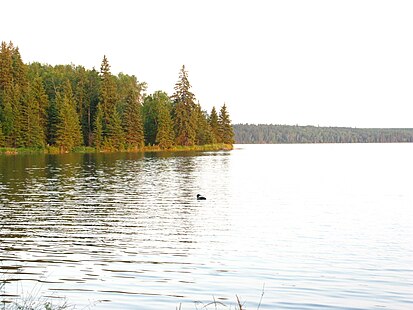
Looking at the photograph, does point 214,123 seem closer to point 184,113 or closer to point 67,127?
point 184,113

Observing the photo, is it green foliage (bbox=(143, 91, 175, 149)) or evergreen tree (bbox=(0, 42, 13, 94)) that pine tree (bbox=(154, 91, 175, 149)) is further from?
evergreen tree (bbox=(0, 42, 13, 94))

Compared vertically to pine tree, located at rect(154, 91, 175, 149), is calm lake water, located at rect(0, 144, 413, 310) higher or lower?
lower

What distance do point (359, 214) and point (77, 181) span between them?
23.9 meters

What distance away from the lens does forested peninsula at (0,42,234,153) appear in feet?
306

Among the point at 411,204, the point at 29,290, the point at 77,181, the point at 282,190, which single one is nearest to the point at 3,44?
the point at 77,181

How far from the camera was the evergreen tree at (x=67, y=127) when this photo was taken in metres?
94.3

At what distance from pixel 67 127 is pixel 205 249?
79895 mm

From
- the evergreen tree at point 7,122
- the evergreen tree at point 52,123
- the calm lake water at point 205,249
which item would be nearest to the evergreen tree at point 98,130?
the evergreen tree at point 52,123

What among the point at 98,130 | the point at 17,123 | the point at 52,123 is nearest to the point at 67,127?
the point at 52,123

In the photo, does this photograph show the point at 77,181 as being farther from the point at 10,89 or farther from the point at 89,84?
the point at 89,84

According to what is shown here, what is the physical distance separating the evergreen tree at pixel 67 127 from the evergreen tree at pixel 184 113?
27.8m

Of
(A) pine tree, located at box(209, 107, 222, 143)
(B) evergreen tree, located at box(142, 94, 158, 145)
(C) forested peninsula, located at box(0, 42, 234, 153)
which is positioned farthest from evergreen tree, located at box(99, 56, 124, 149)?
(A) pine tree, located at box(209, 107, 222, 143)

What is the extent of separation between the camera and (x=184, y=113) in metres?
123

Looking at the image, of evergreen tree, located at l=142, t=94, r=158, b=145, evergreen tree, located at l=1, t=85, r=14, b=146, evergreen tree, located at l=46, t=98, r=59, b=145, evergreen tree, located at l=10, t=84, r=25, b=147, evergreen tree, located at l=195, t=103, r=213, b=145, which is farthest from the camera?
evergreen tree, located at l=195, t=103, r=213, b=145
